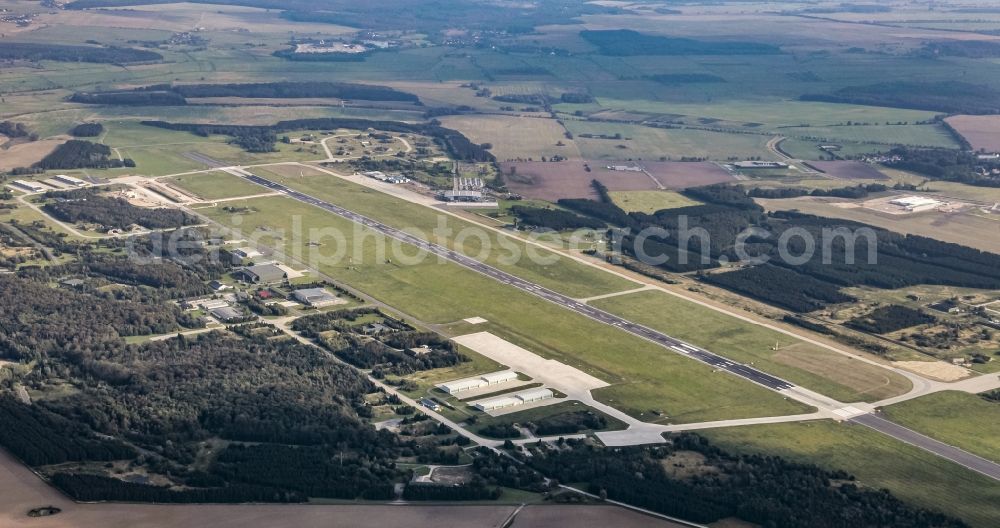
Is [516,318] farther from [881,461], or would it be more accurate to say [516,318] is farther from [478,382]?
[881,461]

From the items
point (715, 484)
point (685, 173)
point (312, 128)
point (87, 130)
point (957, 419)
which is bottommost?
point (957, 419)

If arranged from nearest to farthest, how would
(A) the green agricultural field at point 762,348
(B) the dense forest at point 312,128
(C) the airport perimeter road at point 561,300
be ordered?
(A) the green agricultural field at point 762,348, (C) the airport perimeter road at point 561,300, (B) the dense forest at point 312,128

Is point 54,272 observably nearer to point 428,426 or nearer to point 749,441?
point 428,426

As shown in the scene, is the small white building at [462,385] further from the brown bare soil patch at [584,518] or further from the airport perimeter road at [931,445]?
the airport perimeter road at [931,445]

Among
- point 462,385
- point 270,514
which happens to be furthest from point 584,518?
point 462,385

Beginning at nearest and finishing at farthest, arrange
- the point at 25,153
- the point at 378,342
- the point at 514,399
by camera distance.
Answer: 1. the point at 514,399
2. the point at 378,342
3. the point at 25,153

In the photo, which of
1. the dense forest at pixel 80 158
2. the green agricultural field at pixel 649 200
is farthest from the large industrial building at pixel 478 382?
the dense forest at pixel 80 158

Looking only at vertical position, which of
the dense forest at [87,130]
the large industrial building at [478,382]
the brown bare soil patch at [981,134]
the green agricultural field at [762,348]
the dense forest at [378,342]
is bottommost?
the green agricultural field at [762,348]
